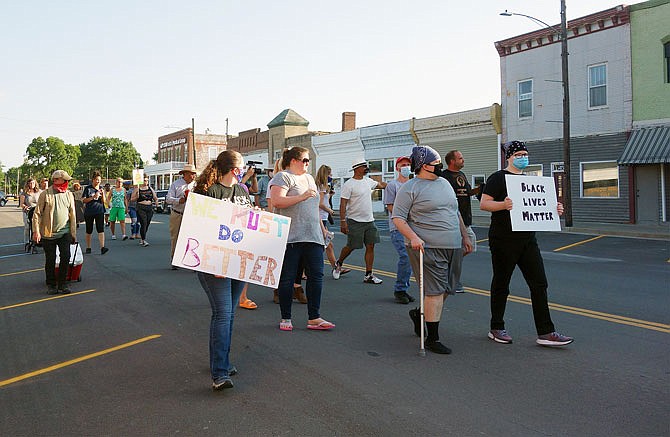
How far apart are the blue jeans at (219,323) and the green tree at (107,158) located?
378 ft

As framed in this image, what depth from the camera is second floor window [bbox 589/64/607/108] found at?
2395cm

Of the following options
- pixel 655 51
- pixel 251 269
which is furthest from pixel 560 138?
pixel 251 269

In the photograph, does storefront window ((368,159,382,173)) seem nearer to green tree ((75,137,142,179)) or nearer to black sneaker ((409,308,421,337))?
black sneaker ((409,308,421,337))

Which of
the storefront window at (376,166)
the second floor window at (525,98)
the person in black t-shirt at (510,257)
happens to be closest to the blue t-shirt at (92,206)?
the person in black t-shirt at (510,257)

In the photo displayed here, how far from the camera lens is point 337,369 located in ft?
16.8

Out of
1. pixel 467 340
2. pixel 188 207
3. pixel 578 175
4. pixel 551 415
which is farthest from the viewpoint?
pixel 578 175

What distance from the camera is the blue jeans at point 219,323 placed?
4.58m

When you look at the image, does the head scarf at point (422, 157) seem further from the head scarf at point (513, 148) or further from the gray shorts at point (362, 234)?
the gray shorts at point (362, 234)

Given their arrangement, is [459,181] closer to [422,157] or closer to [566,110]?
[422,157]

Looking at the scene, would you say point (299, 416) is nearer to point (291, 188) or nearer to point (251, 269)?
point (251, 269)

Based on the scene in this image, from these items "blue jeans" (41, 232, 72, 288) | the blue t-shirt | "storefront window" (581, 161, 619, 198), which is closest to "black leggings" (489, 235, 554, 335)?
"blue jeans" (41, 232, 72, 288)

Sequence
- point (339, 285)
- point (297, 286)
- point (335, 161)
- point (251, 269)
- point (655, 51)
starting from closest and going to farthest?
point (251, 269), point (297, 286), point (339, 285), point (655, 51), point (335, 161)

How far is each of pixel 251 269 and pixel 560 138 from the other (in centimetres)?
2334

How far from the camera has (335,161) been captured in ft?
137
